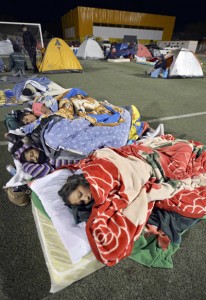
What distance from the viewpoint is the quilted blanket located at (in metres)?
A: 1.20

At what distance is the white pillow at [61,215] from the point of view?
1.21 metres

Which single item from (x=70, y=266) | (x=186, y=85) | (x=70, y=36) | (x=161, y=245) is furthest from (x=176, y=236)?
(x=70, y=36)

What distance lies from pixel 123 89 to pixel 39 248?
4.89 metres

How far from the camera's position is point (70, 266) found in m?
1.16

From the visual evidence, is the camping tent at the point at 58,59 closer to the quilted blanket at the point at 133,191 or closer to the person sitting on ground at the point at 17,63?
the person sitting on ground at the point at 17,63

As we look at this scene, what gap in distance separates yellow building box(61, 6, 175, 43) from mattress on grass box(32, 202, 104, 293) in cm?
A: 2435

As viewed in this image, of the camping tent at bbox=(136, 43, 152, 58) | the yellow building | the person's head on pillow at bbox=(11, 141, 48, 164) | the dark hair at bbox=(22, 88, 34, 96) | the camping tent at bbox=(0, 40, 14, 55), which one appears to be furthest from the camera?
the yellow building

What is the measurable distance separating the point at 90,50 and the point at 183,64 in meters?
7.36

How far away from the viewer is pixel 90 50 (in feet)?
42.1

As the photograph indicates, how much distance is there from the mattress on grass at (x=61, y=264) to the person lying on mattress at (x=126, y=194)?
91 millimetres

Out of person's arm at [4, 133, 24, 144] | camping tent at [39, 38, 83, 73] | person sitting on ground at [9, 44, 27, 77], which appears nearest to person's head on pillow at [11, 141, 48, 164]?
person's arm at [4, 133, 24, 144]

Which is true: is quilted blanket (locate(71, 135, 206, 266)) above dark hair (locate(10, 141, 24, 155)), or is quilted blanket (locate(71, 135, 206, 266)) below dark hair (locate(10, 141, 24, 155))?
above

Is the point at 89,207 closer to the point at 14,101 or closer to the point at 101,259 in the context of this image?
the point at 101,259

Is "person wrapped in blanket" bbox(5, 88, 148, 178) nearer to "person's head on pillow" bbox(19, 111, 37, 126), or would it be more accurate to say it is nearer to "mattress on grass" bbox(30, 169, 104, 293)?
"person's head on pillow" bbox(19, 111, 37, 126)
